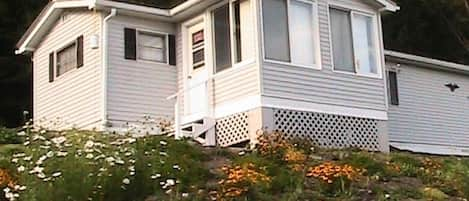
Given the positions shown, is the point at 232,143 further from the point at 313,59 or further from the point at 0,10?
the point at 0,10

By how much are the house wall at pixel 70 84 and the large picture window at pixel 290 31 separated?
3916 millimetres

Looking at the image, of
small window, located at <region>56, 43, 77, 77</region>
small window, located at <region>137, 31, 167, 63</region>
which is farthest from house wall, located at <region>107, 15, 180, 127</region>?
small window, located at <region>56, 43, 77, 77</region>

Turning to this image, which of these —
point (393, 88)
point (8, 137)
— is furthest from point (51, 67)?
A: point (393, 88)

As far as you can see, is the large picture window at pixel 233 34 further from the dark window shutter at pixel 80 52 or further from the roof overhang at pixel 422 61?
the roof overhang at pixel 422 61

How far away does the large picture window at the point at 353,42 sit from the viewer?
18.4 metres

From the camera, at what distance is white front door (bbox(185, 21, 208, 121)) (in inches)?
717

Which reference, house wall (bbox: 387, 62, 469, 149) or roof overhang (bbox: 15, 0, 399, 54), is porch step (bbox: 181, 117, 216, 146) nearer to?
roof overhang (bbox: 15, 0, 399, 54)

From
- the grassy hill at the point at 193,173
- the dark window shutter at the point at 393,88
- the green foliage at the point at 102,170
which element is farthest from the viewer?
the dark window shutter at the point at 393,88

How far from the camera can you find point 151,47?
63.5 ft

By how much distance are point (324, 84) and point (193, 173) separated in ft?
22.9

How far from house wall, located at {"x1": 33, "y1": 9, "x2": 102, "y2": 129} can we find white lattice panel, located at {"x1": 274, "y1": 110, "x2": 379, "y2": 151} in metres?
4.14

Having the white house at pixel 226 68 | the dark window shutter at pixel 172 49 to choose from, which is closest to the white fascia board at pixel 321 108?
the white house at pixel 226 68

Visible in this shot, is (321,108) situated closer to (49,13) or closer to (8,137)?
(8,137)

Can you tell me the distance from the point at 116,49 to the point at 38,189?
362 inches
